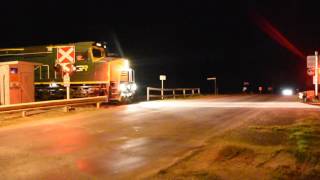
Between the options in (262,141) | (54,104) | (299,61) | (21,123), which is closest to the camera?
(262,141)

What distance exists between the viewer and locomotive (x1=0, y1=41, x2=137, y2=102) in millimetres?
26609

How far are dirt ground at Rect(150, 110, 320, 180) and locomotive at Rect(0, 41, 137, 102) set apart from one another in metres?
15.5

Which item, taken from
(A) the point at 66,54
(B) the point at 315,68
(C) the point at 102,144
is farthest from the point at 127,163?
(B) the point at 315,68

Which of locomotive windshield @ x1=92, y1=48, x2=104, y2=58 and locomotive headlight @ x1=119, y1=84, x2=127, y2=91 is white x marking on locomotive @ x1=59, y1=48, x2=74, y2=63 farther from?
locomotive headlight @ x1=119, y1=84, x2=127, y2=91

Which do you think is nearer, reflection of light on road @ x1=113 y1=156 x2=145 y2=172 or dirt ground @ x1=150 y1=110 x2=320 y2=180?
dirt ground @ x1=150 y1=110 x2=320 y2=180

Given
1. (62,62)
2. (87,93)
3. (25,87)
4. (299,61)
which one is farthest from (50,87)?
(299,61)

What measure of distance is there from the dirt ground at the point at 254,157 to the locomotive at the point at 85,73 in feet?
51.0

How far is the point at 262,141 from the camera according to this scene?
10.6 metres

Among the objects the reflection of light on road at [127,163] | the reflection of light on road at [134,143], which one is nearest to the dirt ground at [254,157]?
the reflection of light on road at [127,163]

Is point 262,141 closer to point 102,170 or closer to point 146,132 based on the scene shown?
point 146,132

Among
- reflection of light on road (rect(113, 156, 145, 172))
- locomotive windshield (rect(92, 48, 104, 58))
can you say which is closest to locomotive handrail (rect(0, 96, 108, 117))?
locomotive windshield (rect(92, 48, 104, 58))

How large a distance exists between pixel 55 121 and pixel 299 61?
471 ft

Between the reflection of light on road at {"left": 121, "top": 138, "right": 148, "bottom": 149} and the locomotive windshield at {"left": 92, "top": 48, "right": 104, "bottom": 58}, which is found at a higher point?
the locomotive windshield at {"left": 92, "top": 48, "right": 104, "bottom": 58}

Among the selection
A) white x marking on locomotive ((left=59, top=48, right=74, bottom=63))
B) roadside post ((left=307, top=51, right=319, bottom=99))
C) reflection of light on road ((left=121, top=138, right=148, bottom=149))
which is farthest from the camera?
roadside post ((left=307, top=51, right=319, bottom=99))
